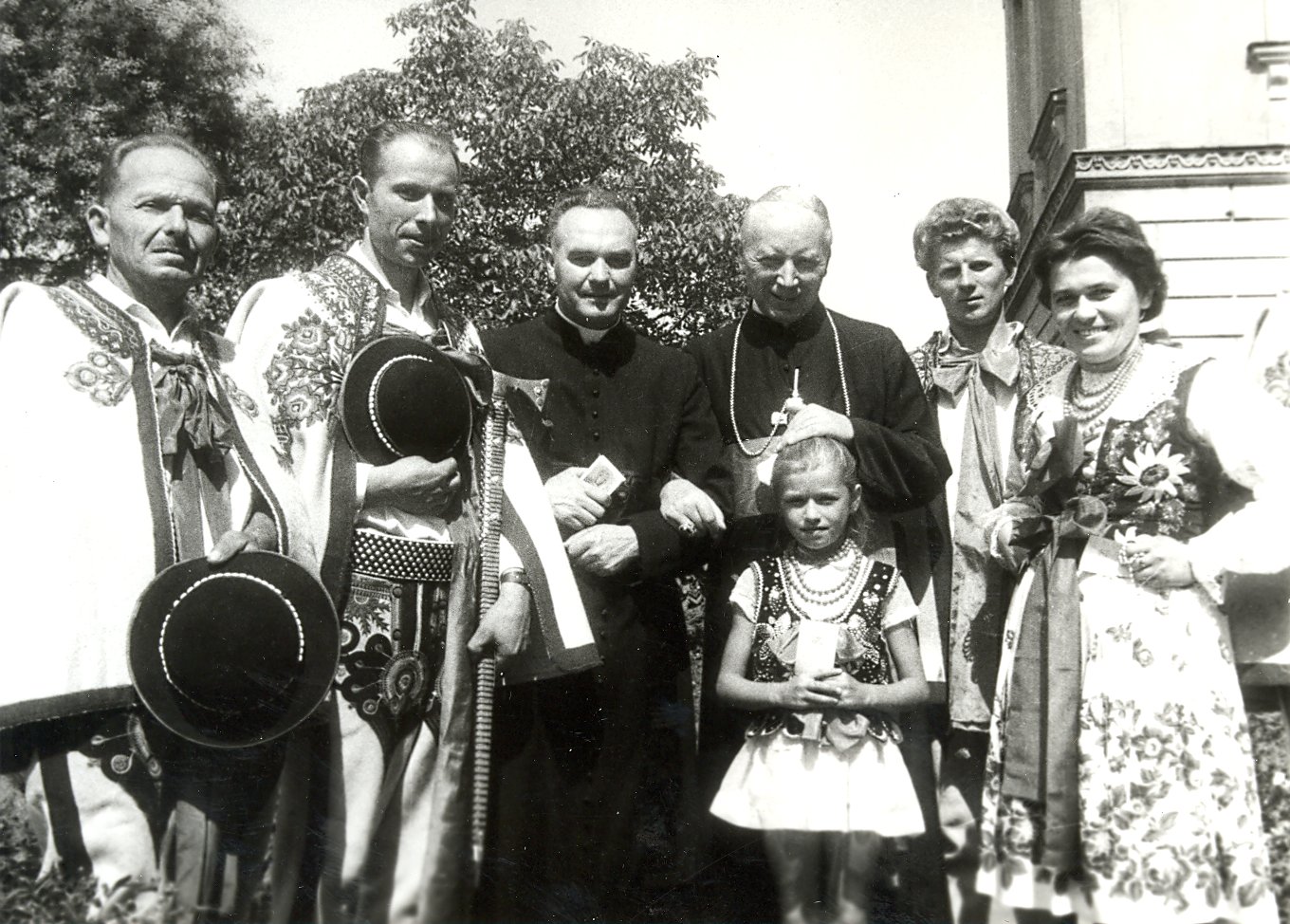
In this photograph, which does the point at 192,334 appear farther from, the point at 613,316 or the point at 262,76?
the point at 262,76

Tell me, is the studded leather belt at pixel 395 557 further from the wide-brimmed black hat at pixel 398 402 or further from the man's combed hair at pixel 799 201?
the man's combed hair at pixel 799 201

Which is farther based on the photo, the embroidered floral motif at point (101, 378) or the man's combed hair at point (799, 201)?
the man's combed hair at point (799, 201)

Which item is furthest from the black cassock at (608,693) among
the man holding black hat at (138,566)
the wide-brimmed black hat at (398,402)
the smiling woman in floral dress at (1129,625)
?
the smiling woman in floral dress at (1129,625)

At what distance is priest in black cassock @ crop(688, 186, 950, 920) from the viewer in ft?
11.7

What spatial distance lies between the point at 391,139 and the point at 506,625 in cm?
142

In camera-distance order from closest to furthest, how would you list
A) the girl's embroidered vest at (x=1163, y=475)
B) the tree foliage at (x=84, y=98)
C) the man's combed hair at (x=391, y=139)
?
the girl's embroidered vest at (x=1163, y=475), the man's combed hair at (x=391, y=139), the tree foliage at (x=84, y=98)

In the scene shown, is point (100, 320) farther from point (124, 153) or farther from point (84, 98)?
point (84, 98)

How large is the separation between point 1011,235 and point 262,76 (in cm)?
292

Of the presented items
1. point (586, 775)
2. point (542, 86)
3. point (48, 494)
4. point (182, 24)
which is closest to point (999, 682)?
point (586, 775)

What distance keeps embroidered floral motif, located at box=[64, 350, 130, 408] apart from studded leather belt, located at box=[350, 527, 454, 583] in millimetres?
676

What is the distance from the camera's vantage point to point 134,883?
2.73 metres

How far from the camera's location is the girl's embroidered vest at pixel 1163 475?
117 inches

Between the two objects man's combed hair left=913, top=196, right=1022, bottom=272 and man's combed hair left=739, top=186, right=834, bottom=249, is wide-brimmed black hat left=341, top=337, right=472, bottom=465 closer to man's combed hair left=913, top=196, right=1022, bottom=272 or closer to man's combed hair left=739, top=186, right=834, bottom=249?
man's combed hair left=739, top=186, right=834, bottom=249

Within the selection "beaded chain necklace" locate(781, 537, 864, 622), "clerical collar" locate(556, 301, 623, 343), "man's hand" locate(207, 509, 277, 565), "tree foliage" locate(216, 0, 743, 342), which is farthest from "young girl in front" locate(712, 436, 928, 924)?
"tree foliage" locate(216, 0, 743, 342)
